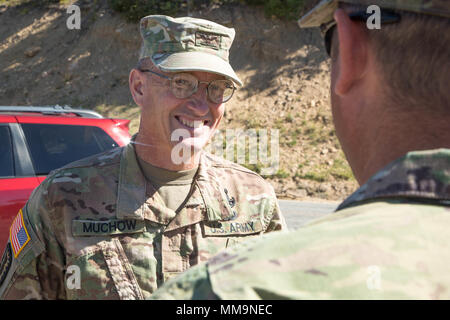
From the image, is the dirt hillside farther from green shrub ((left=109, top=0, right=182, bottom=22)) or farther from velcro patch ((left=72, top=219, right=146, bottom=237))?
velcro patch ((left=72, top=219, right=146, bottom=237))

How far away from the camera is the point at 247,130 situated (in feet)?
47.4

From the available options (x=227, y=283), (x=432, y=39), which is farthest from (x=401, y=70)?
(x=227, y=283)

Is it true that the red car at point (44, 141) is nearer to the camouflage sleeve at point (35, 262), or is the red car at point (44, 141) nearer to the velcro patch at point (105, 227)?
the camouflage sleeve at point (35, 262)

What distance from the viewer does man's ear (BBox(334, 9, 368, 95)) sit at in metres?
1.04

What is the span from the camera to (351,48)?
41.3 inches

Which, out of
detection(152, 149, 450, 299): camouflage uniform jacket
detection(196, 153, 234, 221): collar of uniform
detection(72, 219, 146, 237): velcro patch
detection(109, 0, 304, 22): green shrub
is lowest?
detection(72, 219, 146, 237): velcro patch

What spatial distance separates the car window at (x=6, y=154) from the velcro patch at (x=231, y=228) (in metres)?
2.89

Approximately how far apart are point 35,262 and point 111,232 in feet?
1.06

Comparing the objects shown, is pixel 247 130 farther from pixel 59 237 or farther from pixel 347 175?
pixel 59 237

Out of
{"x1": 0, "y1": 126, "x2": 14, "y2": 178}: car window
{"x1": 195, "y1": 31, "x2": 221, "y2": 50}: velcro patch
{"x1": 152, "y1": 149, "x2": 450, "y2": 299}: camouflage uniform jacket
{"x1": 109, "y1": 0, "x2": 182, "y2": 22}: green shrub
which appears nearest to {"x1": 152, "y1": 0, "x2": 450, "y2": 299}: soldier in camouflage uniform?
{"x1": 152, "y1": 149, "x2": 450, "y2": 299}: camouflage uniform jacket

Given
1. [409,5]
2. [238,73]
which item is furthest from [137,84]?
[238,73]

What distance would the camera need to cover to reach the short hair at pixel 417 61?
37.2 inches

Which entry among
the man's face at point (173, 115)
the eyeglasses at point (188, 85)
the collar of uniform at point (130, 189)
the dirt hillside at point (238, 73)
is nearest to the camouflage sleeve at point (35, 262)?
the collar of uniform at point (130, 189)

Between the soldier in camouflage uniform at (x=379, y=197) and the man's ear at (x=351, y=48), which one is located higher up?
the man's ear at (x=351, y=48)
